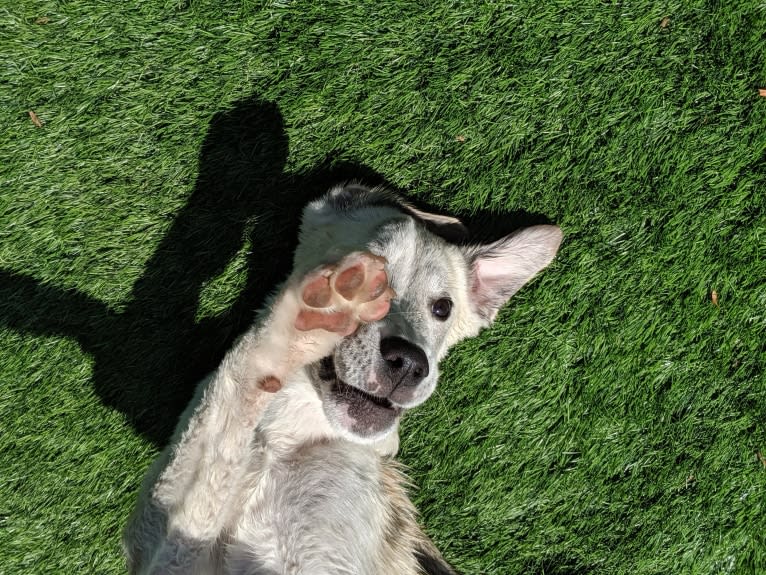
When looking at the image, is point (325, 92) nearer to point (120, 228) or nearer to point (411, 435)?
point (120, 228)

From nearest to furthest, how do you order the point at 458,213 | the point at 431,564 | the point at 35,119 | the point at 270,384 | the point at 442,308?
the point at 270,384 < the point at 442,308 < the point at 431,564 < the point at 35,119 < the point at 458,213

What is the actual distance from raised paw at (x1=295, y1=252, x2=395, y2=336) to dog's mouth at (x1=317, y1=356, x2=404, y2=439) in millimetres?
837

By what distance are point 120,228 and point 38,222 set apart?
56cm

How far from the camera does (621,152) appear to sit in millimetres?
5055

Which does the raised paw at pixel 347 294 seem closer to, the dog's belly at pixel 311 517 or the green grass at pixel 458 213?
the dog's belly at pixel 311 517

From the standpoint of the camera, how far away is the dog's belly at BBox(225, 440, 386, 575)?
3.82 m

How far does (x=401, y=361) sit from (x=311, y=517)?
117 centimetres

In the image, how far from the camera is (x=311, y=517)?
12.9 ft

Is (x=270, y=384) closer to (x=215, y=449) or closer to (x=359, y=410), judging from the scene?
(x=215, y=449)

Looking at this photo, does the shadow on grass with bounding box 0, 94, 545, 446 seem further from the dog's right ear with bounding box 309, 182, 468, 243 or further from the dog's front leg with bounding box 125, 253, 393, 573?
the dog's front leg with bounding box 125, 253, 393, 573

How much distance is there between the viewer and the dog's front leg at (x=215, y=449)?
3.11 m

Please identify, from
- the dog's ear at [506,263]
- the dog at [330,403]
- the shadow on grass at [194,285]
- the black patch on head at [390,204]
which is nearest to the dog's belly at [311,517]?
the dog at [330,403]

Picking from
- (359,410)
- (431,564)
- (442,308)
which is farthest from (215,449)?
(431,564)

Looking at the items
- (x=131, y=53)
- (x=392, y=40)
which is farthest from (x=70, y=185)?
(x=392, y=40)
